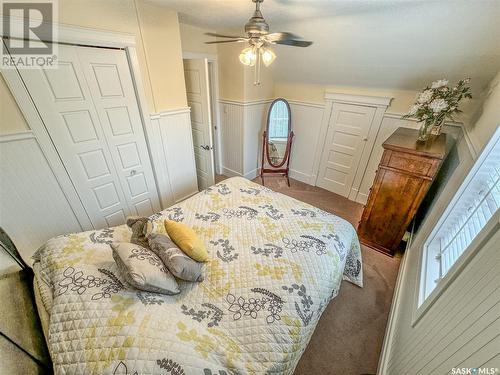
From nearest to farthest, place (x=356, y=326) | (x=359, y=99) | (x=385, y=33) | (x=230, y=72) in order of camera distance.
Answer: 1. (x=356, y=326)
2. (x=385, y=33)
3. (x=359, y=99)
4. (x=230, y=72)

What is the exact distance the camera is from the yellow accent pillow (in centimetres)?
122

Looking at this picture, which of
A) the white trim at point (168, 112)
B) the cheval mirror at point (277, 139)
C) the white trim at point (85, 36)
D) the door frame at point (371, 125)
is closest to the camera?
the white trim at point (85, 36)

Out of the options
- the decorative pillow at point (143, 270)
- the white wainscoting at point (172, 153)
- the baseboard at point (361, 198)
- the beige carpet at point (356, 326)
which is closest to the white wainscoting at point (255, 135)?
the baseboard at point (361, 198)

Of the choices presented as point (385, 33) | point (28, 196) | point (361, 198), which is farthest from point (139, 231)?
point (361, 198)

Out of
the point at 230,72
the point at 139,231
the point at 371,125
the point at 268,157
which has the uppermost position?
the point at 230,72

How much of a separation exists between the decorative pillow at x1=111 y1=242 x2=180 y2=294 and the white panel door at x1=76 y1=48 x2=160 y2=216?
1.30 meters

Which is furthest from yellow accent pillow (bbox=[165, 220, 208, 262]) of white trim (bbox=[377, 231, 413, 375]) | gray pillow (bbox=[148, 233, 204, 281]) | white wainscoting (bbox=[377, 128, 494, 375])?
white trim (bbox=[377, 231, 413, 375])

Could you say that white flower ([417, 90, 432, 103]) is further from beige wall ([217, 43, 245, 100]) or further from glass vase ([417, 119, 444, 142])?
beige wall ([217, 43, 245, 100])

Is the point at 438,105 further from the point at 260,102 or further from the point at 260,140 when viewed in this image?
the point at 260,140

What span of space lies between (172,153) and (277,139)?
1752 mm

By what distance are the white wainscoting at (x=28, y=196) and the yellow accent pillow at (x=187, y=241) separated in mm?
1236

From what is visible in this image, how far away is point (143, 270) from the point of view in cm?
99

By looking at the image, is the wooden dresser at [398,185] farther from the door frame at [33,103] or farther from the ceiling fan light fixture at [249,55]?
the door frame at [33,103]

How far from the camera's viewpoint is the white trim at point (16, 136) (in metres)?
1.40
